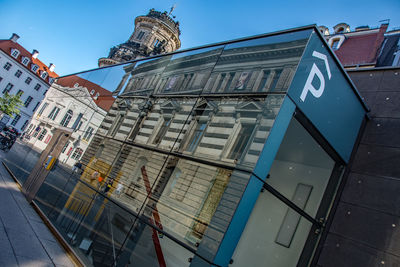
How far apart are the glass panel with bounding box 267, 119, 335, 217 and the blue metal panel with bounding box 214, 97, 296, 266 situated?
113 cm

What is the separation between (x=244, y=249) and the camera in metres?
8.52

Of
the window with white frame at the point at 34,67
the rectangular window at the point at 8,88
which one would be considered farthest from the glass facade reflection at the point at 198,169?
the window with white frame at the point at 34,67

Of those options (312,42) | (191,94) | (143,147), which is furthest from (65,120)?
(312,42)

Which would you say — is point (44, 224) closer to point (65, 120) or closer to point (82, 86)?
point (65, 120)

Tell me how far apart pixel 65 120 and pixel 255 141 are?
868 centimetres

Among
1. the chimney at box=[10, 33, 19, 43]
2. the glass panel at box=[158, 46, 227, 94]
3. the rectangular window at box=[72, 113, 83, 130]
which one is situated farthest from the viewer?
A: the chimney at box=[10, 33, 19, 43]

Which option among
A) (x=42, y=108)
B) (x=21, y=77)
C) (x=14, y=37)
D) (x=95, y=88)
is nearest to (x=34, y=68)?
(x=21, y=77)

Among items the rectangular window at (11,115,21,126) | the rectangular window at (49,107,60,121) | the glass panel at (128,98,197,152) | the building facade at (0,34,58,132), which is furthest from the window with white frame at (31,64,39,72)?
the glass panel at (128,98,197,152)

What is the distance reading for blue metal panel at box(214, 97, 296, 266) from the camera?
13.8 feet

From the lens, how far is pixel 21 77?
56125 millimetres

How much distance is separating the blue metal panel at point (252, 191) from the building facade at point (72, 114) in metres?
6.03

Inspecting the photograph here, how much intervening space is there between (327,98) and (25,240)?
24.5ft

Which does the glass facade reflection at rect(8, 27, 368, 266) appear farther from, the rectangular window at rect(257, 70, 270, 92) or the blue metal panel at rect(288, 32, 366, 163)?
the blue metal panel at rect(288, 32, 366, 163)

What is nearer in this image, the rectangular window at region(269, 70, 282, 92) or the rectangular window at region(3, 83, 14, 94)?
the rectangular window at region(269, 70, 282, 92)
